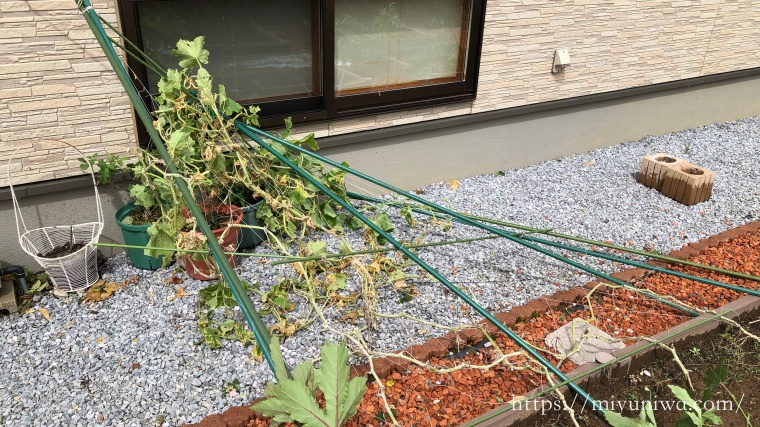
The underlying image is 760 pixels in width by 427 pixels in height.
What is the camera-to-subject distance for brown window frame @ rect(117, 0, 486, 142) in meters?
3.54

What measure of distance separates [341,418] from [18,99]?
8.74 feet

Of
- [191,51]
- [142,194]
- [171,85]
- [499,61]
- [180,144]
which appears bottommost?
[142,194]

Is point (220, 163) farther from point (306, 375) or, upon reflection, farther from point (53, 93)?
point (306, 375)

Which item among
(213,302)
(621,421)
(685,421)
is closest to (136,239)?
(213,302)

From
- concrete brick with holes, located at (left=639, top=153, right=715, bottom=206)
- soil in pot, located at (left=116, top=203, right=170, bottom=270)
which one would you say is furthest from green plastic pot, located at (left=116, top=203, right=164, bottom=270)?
concrete brick with holes, located at (left=639, top=153, right=715, bottom=206)

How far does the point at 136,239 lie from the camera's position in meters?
3.49

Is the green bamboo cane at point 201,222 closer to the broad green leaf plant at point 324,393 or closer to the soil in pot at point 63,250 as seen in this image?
the broad green leaf plant at point 324,393

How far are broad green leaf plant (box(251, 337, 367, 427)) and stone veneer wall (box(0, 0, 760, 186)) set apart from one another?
7.47 feet

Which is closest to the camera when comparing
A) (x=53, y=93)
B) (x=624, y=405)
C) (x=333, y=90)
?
(x=624, y=405)

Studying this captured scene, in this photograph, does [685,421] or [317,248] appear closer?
[685,421]

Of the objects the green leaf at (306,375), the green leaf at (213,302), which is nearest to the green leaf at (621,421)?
the green leaf at (306,375)

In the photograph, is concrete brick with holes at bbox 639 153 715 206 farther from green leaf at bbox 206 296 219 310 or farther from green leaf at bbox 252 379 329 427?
green leaf at bbox 252 379 329 427

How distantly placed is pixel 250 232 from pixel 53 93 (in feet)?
4.63

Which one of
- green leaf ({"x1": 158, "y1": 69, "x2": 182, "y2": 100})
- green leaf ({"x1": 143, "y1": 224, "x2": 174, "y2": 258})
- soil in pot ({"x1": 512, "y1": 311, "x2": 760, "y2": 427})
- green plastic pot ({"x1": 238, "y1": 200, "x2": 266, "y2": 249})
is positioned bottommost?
soil in pot ({"x1": 512, "y1": 311, "x2": 760, "y2": 427})
